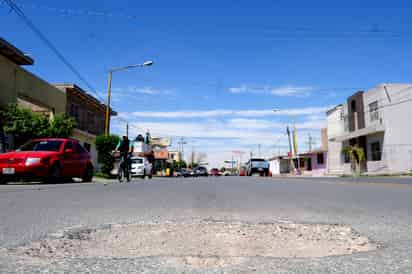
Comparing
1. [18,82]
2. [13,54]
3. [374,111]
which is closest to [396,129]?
[374,111]

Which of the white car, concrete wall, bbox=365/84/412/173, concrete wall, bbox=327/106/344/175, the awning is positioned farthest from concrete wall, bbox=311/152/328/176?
Answer: the white car

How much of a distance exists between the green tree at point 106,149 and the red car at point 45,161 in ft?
35.1

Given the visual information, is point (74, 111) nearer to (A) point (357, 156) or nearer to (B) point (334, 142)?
(A) point (357, 156)

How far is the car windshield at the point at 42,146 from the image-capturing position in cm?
1299

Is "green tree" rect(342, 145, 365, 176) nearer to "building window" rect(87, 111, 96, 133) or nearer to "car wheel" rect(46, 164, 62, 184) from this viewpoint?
"building window" rect(87, 111, 96, 133)

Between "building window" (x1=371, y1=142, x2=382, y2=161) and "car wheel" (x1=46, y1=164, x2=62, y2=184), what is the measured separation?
2801 cm

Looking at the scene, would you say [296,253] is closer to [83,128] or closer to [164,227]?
[164,227]

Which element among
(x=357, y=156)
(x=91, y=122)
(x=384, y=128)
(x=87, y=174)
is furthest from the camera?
(x=91, y=122)

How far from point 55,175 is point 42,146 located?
1167 millimetres

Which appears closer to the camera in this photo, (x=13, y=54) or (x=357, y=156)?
(x=13, y=54)

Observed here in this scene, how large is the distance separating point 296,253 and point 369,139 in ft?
116

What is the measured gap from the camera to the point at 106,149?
2545cm

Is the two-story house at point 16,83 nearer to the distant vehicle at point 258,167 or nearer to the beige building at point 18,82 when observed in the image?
the beige building at point 18,82

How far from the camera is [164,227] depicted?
4.22 meters
